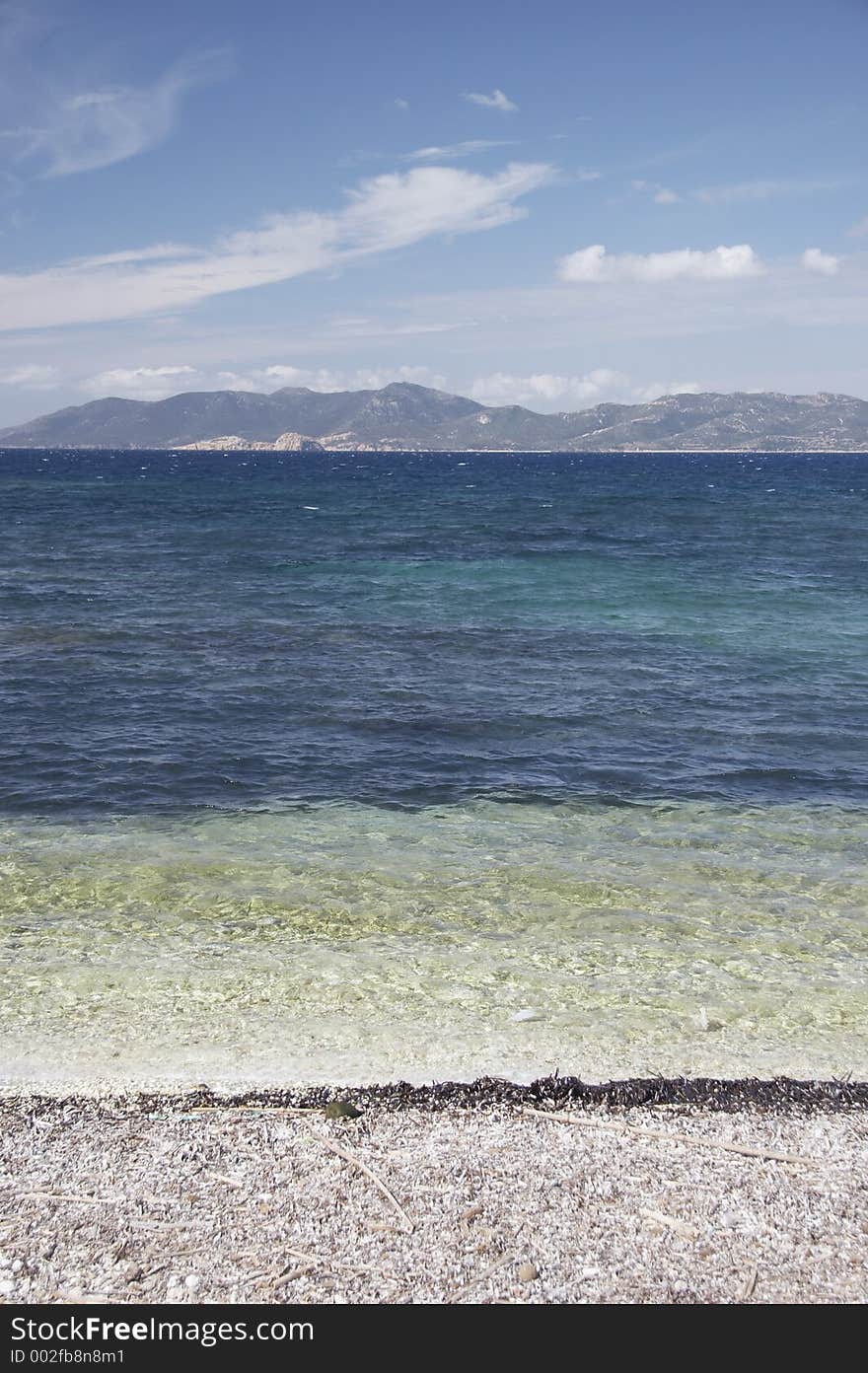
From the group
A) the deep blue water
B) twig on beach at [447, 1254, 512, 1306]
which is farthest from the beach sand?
the deep blue water

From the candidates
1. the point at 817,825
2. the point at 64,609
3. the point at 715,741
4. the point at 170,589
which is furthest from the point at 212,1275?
the point at 170,589

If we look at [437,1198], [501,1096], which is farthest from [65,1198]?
[501,1096]

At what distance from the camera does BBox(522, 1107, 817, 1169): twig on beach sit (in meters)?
6.23

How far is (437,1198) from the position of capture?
228 inches

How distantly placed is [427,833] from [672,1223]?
294 inches

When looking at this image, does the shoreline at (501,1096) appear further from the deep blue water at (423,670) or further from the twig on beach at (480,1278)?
the deep blue water at (423,670)

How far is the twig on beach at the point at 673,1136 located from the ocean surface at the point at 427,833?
26.3 inches

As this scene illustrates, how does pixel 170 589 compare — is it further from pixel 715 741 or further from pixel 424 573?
pixel 715 741

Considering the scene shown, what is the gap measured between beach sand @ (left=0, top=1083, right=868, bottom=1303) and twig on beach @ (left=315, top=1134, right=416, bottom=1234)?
13mm

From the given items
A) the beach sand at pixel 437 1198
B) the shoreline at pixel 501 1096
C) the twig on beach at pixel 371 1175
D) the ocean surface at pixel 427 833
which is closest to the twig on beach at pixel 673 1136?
the beach sand at pixel 437 1198

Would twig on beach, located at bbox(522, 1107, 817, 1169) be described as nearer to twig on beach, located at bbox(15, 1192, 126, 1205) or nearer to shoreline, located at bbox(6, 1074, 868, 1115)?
shoreline, located at bbox(6, 1074, 868, 1115)

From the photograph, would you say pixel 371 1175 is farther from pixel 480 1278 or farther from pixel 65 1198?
pixel 65 1198

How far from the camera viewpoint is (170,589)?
31.8m

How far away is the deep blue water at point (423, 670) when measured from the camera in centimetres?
1495
